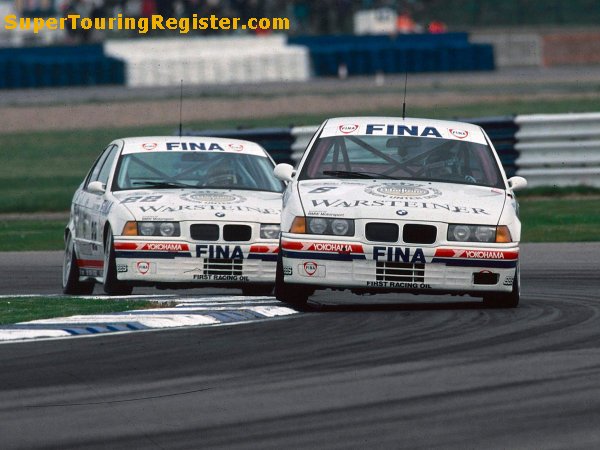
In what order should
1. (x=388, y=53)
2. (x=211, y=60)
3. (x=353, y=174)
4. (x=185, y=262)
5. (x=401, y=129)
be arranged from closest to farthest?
(x=353, y=174)
(x=401, y=129)
(x=185, y=262)
(x=211, y=60)
(x=388, y=53)

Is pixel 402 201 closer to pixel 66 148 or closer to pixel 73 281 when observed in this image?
pixel 73 281

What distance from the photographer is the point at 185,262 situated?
1148cm

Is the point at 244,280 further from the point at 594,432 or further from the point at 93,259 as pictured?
the point at 594,432

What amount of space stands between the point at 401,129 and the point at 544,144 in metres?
10.2

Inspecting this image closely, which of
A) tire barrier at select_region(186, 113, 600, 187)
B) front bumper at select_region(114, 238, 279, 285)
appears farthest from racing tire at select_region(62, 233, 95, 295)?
tire barrier at select_region(186, 113, 600, 187)

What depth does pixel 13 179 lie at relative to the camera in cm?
2612

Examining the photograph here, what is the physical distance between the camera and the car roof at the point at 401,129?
11273 millimetres

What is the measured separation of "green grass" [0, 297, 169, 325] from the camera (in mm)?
9859

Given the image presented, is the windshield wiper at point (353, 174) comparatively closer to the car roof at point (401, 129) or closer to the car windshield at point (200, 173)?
the car roof at point (401, 129)

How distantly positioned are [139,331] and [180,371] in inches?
62.2

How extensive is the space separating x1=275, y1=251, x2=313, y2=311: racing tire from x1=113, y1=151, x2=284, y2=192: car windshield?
2.29 meters

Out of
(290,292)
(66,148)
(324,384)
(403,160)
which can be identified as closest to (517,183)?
(403,160)

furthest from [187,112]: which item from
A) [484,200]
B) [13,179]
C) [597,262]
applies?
[484,200]

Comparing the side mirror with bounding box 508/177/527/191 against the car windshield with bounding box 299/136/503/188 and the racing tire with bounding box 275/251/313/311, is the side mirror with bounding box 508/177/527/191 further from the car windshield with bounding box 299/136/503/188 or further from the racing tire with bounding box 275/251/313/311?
the racing tire with bounding box 275/251/313/311
